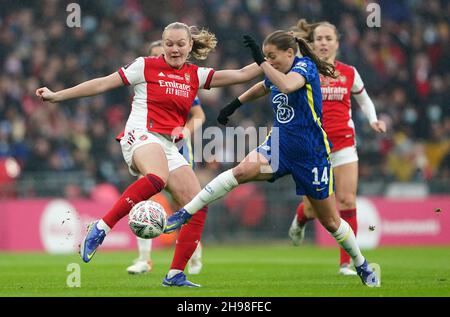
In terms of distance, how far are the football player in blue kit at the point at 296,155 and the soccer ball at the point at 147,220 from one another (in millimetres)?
222

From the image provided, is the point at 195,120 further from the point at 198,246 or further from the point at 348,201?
the point at 348,201

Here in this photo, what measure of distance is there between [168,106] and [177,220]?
128cm

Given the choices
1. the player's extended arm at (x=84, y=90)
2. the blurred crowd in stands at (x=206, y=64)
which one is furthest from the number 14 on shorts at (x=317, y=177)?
the blurred crowd in stands at (x=206, y=64)

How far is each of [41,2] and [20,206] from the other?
6.68 m

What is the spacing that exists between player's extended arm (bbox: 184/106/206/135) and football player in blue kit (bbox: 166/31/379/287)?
2233 millimetres

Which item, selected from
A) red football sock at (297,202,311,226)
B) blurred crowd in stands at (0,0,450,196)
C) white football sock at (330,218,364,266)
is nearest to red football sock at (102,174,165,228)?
white football sock at (330,218,364,266)

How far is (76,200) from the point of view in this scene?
17.4 metres

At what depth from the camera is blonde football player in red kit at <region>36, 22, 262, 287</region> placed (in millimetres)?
8492

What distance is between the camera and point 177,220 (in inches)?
319

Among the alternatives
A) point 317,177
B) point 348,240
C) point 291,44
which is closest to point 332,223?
point 348,240
